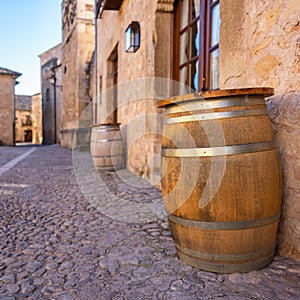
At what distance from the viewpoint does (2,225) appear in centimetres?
239

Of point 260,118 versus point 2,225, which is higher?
point 260,118

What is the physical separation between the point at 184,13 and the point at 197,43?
65cm

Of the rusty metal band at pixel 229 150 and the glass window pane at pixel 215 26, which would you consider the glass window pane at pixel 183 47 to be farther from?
the rusty metal band at pixel 229 150

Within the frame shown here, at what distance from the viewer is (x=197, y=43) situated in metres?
3.21

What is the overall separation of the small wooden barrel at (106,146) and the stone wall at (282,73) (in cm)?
331

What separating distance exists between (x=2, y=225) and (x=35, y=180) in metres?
2.24

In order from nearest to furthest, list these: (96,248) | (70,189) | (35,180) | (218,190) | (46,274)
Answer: (218,190)
(46,274)
(96,248)
(70,189)
(35,180)

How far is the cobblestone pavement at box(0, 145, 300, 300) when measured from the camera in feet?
4.61

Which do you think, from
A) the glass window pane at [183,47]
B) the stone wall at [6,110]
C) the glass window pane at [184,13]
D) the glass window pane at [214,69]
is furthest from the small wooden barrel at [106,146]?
the stone wall at [6,110]

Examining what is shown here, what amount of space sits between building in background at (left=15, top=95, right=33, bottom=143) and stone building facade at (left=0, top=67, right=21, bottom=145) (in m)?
15.6

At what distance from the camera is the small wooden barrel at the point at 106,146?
5.03 metres

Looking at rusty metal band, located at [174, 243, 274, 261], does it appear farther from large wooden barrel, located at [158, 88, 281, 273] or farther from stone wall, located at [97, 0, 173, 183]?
stone wall, located at [97, 0, 173, 183]

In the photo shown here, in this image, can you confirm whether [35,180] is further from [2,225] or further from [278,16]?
[278,16]

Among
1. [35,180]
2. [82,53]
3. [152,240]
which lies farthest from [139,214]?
[82,53]
